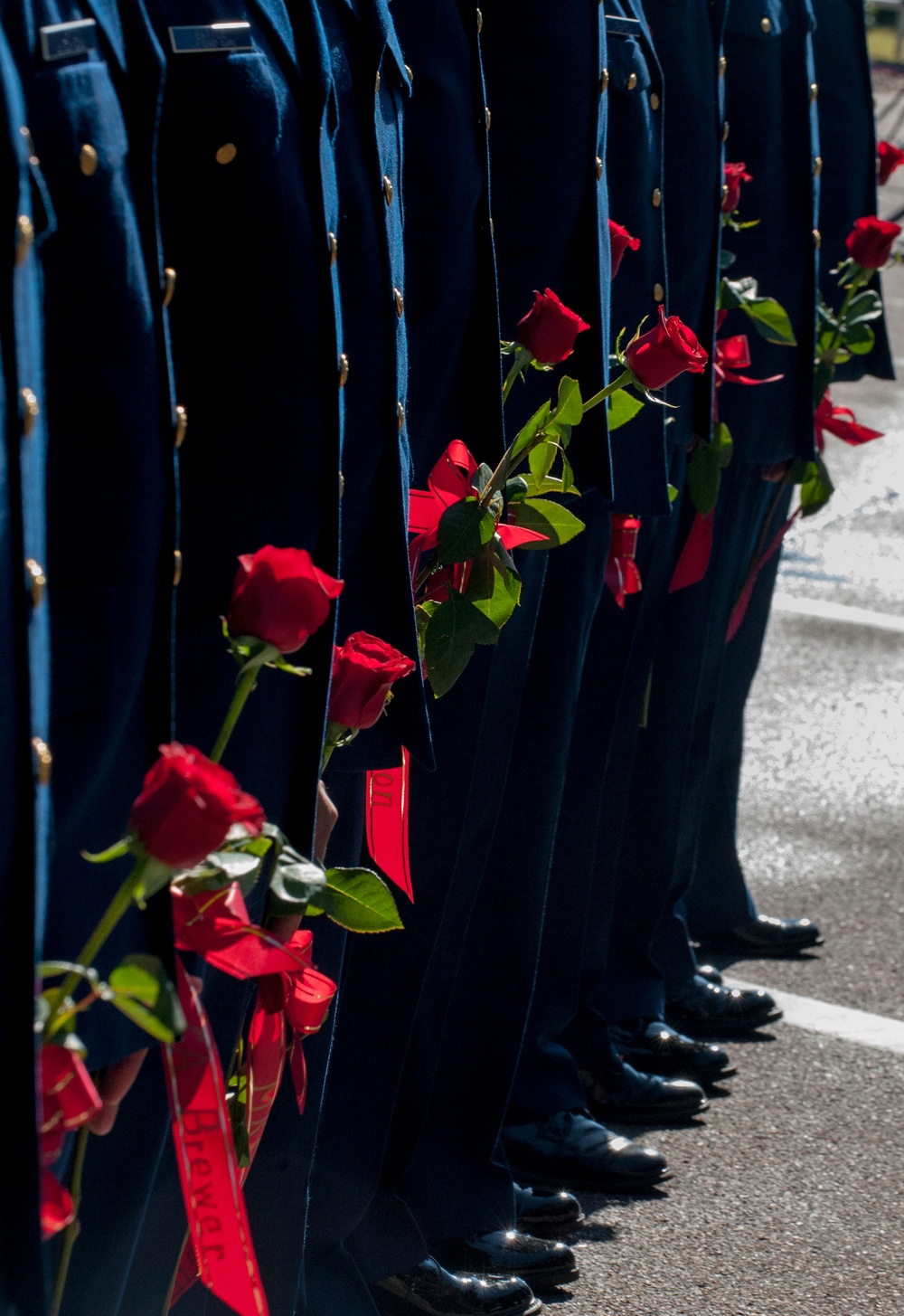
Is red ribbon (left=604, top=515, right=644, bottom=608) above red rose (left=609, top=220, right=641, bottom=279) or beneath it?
beneath

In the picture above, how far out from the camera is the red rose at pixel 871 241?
3371 mm

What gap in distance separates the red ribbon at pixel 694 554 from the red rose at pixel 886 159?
102 cm

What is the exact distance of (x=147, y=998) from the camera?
114cm

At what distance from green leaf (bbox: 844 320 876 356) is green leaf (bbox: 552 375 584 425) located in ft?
5.41

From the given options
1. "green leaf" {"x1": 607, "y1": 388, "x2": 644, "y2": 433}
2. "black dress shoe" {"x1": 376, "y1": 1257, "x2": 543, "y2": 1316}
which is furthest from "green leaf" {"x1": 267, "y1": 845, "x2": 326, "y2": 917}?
"black dress shoe" {"x1": 376, "y1": 1257, "x2": 543, "y2": 1316}

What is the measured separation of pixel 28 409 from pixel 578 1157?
1845mm

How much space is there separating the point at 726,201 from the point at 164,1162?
1839 mm

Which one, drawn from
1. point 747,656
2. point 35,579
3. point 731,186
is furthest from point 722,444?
point 35,579

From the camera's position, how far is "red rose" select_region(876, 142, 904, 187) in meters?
3.69

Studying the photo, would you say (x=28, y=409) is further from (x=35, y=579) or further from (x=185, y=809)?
(x=185, y=809)

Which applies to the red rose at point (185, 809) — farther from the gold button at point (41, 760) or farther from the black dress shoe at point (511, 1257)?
the black dress shoe at point (511, 1257)

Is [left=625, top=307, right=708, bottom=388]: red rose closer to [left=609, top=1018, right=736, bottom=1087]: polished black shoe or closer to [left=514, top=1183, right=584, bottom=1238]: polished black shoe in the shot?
[left=514, top=1183, right=584, bottom=1238]: polished black shoe

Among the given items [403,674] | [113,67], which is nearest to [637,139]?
[403,674]

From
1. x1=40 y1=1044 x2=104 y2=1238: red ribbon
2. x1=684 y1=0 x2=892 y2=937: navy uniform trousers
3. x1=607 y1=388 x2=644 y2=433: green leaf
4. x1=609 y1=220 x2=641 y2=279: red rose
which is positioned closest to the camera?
x1=40 y1=1044 x2=104 y2=1238: red ribbon
